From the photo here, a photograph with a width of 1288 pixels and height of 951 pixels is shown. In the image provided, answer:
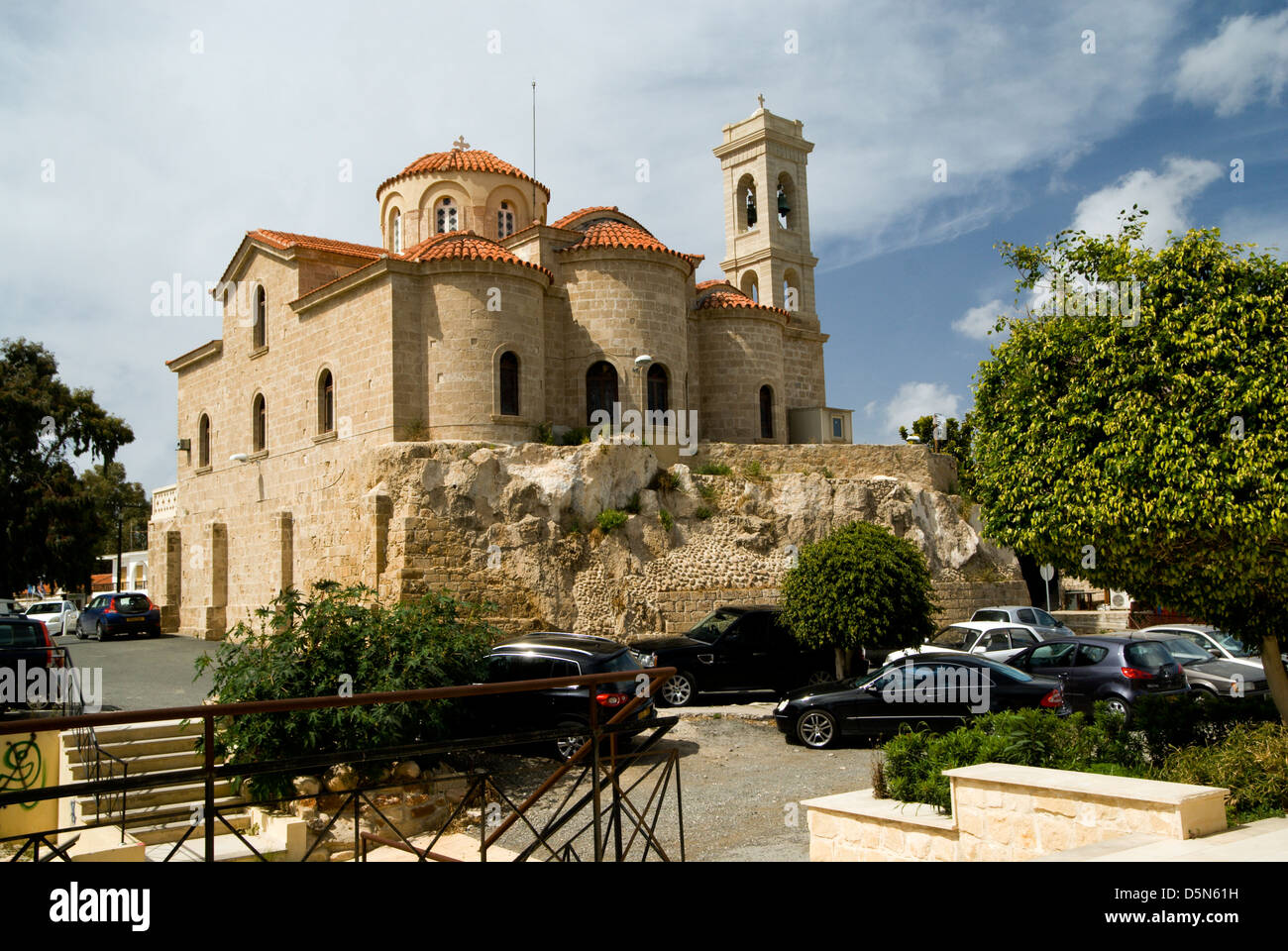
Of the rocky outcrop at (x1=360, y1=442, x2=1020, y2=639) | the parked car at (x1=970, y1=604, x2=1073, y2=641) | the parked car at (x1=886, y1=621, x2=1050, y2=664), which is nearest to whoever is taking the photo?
the parked car at (x1=886, y1=621, x2=1050, y2=664)

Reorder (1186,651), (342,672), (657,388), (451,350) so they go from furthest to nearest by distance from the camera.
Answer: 1. (657,388)
2. (451,350)
3. (1186,651)
4. (342,672)

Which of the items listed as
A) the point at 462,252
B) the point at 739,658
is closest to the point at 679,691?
the point at 739,658

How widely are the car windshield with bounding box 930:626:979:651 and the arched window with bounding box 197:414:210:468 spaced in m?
22.5

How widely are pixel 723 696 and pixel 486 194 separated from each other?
1700 cm

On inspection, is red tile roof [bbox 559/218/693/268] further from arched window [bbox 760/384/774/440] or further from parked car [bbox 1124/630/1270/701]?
parked car [bbox 1124/630/1270/701]

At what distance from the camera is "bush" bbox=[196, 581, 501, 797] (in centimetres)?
1022

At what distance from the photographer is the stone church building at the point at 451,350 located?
21.4 metres

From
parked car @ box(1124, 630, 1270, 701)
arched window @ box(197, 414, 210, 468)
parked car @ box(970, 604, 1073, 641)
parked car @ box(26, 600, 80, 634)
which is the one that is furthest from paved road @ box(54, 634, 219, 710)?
parked car @ box(970, 604, 1073, 641)

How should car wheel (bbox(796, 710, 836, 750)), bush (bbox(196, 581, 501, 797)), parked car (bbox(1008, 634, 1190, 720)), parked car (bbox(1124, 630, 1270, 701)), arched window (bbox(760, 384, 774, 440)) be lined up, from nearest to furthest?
1. bush (bbox(196, 581, 501, 797))
2. car wheel (bbox(796, 710, 836, 750))
3. parked car (bbox(1008, 634, 1190, 720))
4. parked car (bbox(1124, 630, 1270, 701))
5. arched window (bbox(760, 384, 774, 440))

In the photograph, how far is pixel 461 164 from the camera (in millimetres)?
26891

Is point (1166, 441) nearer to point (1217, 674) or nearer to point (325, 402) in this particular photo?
point (1217, 674)

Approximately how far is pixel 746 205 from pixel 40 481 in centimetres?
2712

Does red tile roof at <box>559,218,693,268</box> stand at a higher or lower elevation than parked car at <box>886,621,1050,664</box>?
higher
